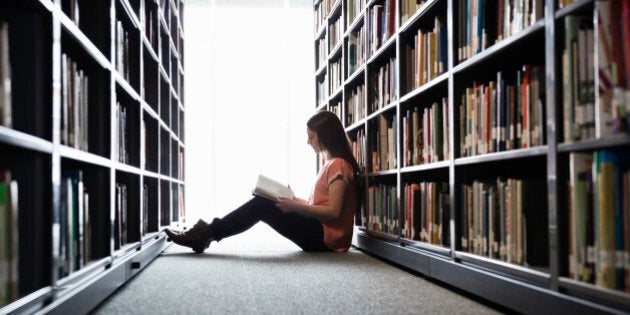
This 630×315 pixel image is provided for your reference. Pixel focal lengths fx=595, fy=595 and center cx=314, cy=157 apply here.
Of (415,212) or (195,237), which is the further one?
(195,237)

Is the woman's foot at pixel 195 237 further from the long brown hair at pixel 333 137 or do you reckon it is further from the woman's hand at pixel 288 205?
the long brown hair at pixel 333 137

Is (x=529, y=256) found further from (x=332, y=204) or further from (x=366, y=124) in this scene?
(x=366, y=124)

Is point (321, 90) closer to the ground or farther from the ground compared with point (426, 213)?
farther from the ground

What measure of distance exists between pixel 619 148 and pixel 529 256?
18.9 inches

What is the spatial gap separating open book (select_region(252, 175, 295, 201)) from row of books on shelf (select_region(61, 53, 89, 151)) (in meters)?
1.48

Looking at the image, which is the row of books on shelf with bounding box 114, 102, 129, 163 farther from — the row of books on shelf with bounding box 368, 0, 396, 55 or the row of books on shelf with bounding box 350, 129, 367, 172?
the row of books on shelf with bounding box 350, 129, 367, 172

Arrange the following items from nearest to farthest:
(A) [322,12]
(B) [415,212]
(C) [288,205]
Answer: (B) [415,212] → (C) [288,205] → (A) [322,12]

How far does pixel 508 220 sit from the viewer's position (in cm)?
171

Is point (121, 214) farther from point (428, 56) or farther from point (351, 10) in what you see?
point (351, 10)

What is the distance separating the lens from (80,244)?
170cm

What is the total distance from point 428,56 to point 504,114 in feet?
2.49

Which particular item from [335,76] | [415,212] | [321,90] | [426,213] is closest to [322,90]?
[321,90]

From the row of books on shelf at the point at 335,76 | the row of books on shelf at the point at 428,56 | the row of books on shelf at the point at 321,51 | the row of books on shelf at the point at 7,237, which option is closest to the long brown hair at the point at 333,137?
the row of books on shelf at the point at 428,56

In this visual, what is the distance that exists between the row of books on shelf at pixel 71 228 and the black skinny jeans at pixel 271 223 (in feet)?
5.05
